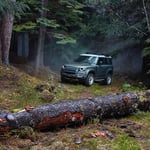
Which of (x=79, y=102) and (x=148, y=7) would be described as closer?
(x=79, y=102)

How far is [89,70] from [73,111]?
1101 cm

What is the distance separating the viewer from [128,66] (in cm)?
3105

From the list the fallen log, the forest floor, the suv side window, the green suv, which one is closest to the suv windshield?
the green suv

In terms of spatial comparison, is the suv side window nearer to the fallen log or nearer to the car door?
the car door

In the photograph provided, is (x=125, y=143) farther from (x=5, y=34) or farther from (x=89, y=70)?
(x=89, y=70)

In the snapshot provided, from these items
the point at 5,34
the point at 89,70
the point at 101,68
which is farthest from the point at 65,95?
the point at 101,68

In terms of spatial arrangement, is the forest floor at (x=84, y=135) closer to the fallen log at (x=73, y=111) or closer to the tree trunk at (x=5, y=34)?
the fallen log at (x=73, y=111)

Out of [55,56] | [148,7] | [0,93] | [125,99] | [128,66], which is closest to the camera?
[125,99]

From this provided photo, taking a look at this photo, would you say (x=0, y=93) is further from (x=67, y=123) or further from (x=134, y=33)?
(x=134, y=33)

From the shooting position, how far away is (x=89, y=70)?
19.8 m

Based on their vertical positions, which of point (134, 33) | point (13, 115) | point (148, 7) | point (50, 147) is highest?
point (148, 7)

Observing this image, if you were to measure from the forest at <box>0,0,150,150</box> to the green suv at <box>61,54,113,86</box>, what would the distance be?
57 cm

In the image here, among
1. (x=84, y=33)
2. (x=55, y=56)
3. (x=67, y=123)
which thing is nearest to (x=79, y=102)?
(x=67, y=123)

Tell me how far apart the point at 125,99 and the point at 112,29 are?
13.1 meters
